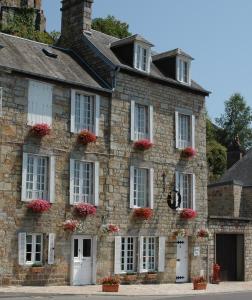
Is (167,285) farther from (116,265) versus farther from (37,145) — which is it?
(37,145)

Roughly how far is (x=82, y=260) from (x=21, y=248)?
104 inches

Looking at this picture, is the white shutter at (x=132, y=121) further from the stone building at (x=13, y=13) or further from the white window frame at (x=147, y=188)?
the stone building at (x=13, y=13)

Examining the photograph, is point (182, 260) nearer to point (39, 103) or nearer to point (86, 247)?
point (86, 247)

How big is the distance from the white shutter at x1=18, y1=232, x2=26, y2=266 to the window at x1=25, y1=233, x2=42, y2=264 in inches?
9.4

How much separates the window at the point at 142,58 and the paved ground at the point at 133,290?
842 centimetres

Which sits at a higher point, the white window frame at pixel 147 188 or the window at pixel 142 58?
the window at pixel 142 58

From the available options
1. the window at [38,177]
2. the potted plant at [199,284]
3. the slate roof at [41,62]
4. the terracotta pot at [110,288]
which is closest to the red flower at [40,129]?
the window at [38,177]

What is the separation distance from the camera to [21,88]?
20.0 meters

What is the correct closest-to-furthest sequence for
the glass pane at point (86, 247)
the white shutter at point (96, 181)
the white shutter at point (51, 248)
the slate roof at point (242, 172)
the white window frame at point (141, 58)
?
1. the white shutter at point (51, 248)
2. the glass pane at point (86, 247)
3. the white shutter at point (96, 181)
4. the white window frame at point (141, 58)
5. the slate roof at point (242, 172)

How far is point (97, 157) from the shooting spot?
21719 millimetres

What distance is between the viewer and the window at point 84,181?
21.0m

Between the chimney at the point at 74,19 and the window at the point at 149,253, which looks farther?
the chimney at the point at 74,19

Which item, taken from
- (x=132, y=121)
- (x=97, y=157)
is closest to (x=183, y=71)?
→ (x=132, y=121)

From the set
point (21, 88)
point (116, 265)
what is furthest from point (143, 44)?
point (116, 265)
